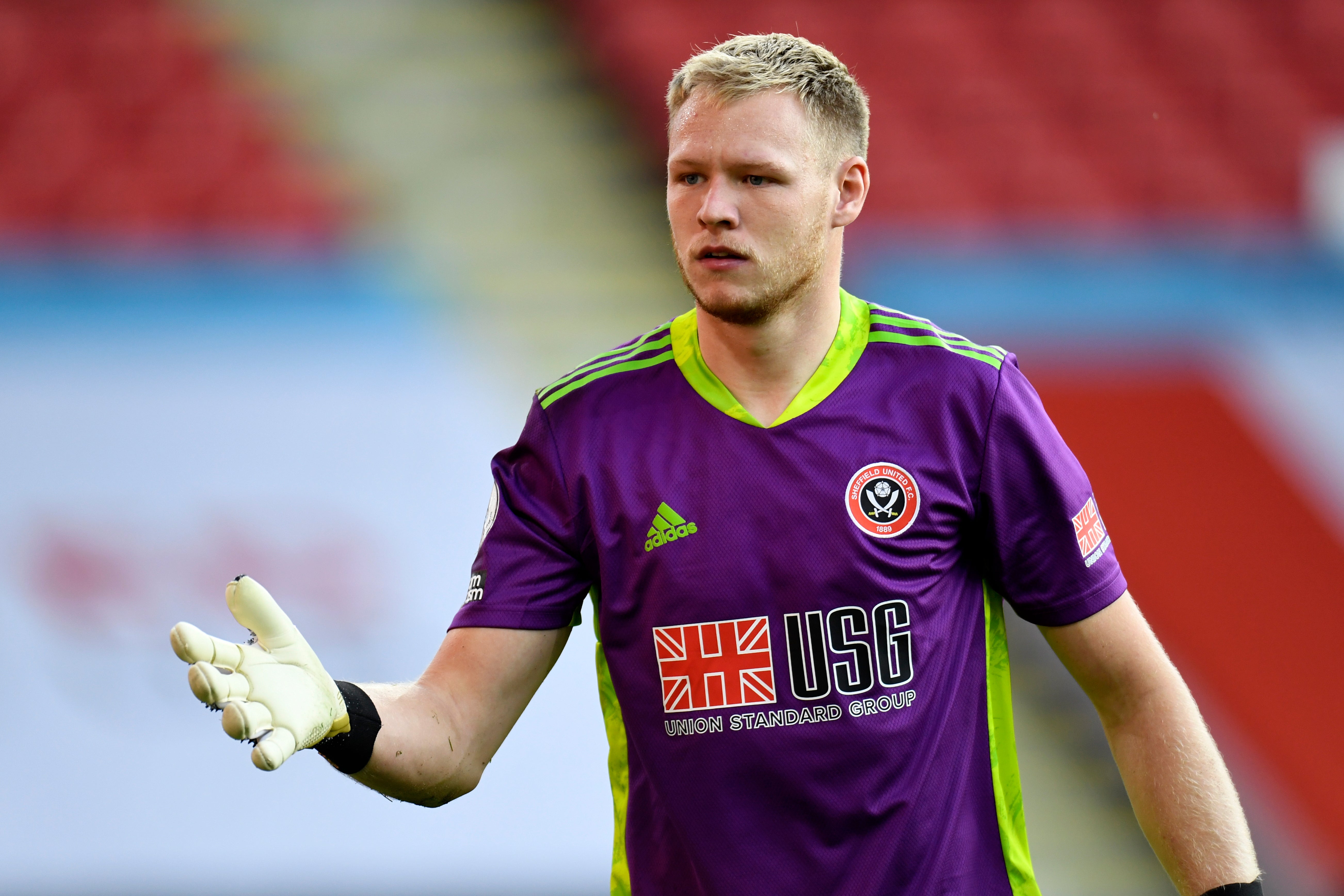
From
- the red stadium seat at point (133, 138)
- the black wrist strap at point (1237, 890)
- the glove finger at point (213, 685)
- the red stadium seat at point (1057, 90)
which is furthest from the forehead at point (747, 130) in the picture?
the red stadium seat at point (1057, 90)

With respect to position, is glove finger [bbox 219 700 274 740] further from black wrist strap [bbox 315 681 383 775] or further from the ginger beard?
the ginger beard

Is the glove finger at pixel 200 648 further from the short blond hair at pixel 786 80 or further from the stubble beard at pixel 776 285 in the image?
the short blond hair at pixel 786 80

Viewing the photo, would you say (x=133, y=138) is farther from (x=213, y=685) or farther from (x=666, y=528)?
(x=213, y=685)

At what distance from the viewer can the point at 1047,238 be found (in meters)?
6.02

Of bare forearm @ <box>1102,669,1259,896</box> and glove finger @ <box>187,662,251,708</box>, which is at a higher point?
glove finger @ <box>187,662,251,708</box>

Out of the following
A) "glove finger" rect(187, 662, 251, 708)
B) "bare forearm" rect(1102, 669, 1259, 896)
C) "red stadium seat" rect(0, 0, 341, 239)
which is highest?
"red stadium seat" rect(0, 0, 341, 239)

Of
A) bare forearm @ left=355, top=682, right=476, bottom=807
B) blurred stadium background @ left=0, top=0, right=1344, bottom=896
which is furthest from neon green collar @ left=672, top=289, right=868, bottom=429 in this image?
blurred stadium background @ left=0, top=0, right=1344, bottom=896

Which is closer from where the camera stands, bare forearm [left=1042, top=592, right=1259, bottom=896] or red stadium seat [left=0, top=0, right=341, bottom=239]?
bare forearm [left=1042, top=592, right=1259, bottom=896]

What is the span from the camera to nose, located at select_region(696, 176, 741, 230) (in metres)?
1.89

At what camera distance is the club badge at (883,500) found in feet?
6.31

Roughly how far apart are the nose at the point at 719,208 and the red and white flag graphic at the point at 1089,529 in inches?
26.1

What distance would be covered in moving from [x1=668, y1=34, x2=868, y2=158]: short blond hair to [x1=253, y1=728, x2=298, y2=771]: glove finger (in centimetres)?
106

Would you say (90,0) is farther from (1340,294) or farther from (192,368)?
(1340,294)

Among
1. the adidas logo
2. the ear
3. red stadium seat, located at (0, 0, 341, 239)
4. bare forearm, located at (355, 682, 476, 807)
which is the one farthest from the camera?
red stadium seat, located at (0, 0, 341, 239)
